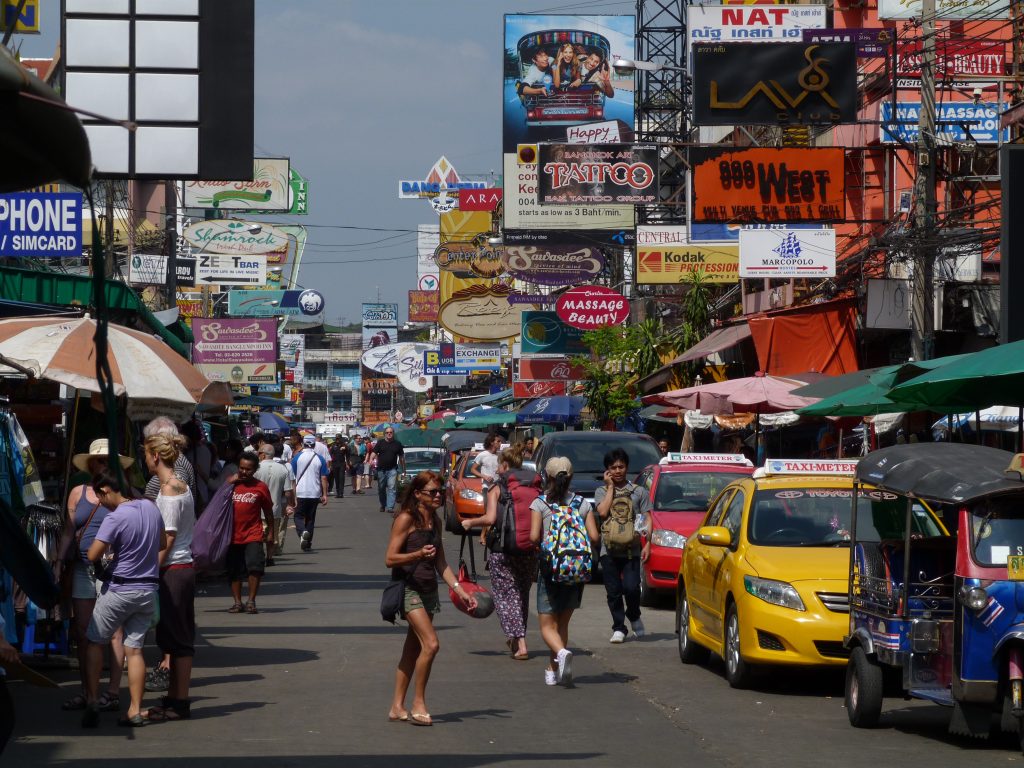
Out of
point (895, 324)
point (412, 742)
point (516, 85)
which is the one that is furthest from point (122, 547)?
point (516, 85)

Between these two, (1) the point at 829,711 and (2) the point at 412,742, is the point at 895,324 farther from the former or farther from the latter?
(2) the point at 412,742

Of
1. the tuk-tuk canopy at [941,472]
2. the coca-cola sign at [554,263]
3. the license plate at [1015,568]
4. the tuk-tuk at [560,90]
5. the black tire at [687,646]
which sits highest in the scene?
the tuk-tuk at [560,90]

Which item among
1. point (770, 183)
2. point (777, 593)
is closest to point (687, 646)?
point (777, 593)

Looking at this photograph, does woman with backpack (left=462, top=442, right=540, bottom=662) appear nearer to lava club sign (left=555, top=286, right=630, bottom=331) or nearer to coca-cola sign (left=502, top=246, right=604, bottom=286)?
lava club sign (left=555, top=286, right=630, bottom=331)

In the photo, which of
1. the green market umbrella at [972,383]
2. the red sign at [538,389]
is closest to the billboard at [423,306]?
A: the red sign at [538,389]

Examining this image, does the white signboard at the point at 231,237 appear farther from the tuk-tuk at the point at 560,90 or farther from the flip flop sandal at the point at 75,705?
the flip flop sandal at the point at 75,705

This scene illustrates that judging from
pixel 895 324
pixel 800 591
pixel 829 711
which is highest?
pixel 895 324

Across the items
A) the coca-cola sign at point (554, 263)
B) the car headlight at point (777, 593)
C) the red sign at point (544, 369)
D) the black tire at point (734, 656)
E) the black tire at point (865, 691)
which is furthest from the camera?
the red sign at point (544, 369)

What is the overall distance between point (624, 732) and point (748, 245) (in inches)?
610

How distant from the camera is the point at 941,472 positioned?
9.10 m

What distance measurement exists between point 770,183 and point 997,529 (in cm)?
1592

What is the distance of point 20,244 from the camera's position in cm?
2031

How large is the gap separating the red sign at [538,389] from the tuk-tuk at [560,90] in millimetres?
9192

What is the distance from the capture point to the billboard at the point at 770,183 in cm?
2408
